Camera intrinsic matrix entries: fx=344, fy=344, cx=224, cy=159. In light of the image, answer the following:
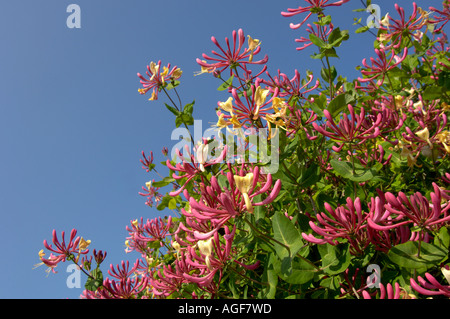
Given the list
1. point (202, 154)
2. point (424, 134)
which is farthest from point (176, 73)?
point (424, 134)

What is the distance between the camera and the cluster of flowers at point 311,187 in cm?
118

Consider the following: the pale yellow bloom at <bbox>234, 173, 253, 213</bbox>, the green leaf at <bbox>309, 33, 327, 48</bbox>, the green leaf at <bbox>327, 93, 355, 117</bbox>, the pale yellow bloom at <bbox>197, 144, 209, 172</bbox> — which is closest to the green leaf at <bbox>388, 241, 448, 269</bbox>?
the pale yellow bloom at <bbox>234, 173, 253, 213</bbox>

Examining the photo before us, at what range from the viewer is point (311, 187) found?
188 cm

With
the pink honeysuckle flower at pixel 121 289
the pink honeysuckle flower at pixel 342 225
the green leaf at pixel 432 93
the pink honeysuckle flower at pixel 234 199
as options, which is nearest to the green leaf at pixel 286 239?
the pink honeysuckle flower at pixel 342 225

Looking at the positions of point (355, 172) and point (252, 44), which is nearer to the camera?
point (355, 172)

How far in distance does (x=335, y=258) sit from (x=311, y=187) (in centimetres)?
62

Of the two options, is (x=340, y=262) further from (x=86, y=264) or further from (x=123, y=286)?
(x=86, y=264)

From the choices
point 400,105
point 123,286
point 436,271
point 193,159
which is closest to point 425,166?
point 400,105

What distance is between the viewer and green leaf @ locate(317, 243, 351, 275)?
4.17 feet

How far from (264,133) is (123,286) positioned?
150 centimetres

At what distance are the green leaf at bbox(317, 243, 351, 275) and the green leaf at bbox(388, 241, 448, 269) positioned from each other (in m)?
0.16

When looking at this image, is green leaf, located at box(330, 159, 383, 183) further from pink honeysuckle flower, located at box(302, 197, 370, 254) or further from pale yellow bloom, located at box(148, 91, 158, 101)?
pale yellow bloom, located at box(148, 91, 158, 101)

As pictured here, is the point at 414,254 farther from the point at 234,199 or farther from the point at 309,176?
the point at 234,199

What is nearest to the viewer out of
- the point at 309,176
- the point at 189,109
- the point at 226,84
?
the point at 309,176
